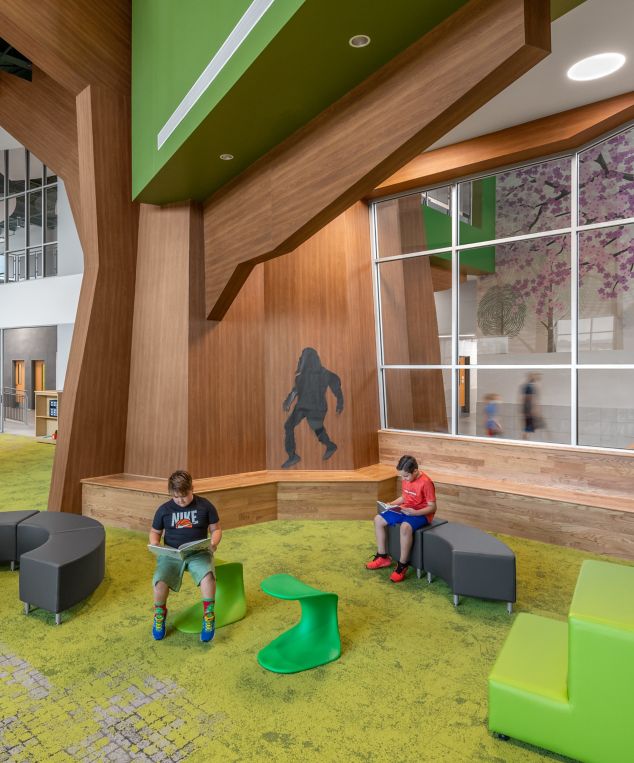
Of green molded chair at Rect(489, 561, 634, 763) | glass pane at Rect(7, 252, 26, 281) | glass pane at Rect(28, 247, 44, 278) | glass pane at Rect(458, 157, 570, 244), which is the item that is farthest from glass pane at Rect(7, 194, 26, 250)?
green molded chair at Rect(489, 561, 634, 763)

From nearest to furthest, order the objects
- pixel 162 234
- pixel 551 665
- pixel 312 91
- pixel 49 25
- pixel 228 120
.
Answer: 1. pixel 551 665
2. pixel 312 91
3. pixel 228 120
4. pixel 49 25
5. pixel 162 234

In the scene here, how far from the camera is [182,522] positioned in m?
3.74

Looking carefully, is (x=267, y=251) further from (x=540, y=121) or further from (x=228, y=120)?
(x=540, y=121)

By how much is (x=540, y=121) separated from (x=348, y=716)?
6.35 m

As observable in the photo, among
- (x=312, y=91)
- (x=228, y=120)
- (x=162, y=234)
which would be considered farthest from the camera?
(x=162, y=234)

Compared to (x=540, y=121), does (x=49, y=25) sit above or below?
above

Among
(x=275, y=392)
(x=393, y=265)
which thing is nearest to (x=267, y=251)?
(x=275, y=392)

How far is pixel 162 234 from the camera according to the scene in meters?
6.73

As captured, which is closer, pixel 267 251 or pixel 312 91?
pixel 312 91

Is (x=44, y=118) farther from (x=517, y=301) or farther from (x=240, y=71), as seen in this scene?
(x=517, y=301)

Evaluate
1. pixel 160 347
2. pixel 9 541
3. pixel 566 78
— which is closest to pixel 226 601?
pixel 9 541

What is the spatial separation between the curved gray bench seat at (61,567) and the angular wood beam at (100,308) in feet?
6.57

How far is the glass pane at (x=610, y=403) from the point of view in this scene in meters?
6.61

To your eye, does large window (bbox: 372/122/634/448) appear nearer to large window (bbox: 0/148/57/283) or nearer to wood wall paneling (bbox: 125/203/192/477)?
wood wall paneling (bbox: 125/203/192/477)
